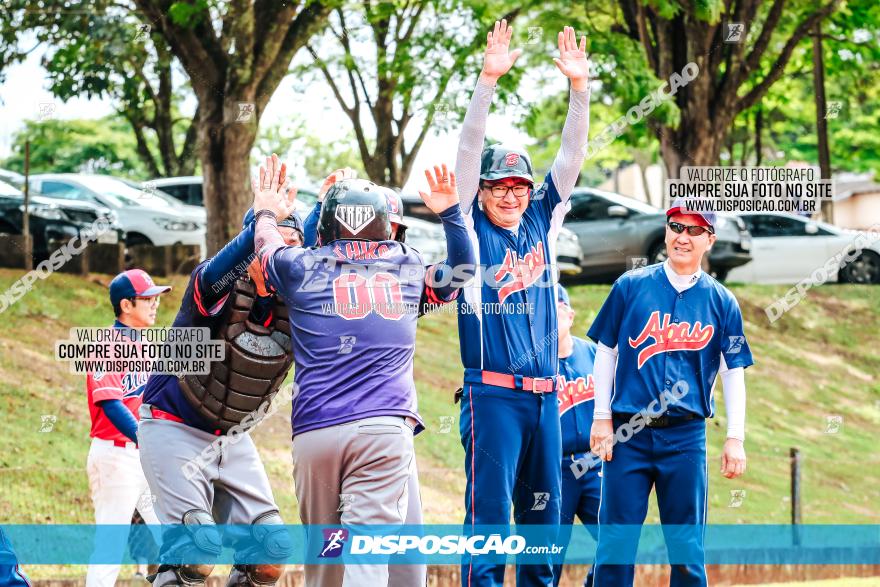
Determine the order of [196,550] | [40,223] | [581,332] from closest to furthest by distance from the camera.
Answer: [196,550] → [581,332] → [40,223]

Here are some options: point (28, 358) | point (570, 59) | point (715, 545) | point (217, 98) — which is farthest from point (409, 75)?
point (570, 59)

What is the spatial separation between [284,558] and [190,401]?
3.02ft

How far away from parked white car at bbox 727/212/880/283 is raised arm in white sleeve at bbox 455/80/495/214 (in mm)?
15185

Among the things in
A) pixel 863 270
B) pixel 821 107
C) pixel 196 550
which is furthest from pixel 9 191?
pixel 863 270

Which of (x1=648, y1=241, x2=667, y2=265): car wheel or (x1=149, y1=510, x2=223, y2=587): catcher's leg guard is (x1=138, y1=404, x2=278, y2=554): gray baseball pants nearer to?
(x1=149, y1=510, x2=223, y2=587): catcher's leg guard

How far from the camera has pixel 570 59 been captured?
6539 millimetres

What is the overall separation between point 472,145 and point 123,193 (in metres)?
13.8

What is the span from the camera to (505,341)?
614cm

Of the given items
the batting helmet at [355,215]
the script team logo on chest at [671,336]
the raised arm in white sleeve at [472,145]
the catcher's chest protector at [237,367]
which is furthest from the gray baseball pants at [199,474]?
the script team logo on chest at [671,336]

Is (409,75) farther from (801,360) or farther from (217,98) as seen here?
(801,360)

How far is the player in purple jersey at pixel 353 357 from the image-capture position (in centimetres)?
519

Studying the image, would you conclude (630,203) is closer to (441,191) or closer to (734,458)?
(734,458)

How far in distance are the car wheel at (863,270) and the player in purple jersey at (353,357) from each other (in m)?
17.3

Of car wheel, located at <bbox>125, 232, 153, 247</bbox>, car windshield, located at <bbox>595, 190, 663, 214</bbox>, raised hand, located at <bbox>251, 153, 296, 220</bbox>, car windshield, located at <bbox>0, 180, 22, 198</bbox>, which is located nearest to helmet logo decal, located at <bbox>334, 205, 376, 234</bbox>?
raised hand, located at <bbox>251, 153, 296, 220</bbox>
